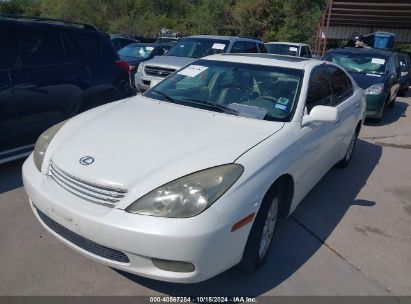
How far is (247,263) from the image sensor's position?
107 inches

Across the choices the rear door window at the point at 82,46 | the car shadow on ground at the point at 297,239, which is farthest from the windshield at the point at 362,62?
the rear door window at the point at 82,46

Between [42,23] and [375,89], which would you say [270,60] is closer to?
[42,23]

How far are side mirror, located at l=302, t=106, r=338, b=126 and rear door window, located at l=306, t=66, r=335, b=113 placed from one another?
183 millimetres

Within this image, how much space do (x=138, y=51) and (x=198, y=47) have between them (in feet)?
11.5

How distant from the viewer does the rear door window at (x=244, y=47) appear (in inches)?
382

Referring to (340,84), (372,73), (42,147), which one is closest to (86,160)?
(42,147)

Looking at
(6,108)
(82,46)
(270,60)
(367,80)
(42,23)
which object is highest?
(42,23)

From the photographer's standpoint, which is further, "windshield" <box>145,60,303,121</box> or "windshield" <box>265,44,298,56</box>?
"windshield" <box>265,44,298,56</box>

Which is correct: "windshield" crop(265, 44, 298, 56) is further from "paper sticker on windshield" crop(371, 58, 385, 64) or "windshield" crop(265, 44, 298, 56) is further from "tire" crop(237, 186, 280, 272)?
"tire" crop(237, 186, 280, 272)

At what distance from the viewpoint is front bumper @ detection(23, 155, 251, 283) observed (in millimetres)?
2168

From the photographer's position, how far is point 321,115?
321cm

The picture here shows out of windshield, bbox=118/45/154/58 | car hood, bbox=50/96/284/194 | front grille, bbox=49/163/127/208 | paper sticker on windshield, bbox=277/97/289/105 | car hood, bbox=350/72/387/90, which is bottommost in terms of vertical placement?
windshield, bbox=118/45/154/58

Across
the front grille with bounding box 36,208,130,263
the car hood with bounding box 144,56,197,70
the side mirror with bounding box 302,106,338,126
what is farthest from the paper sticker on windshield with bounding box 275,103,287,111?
the car hood with bounding box 144,56,197,70

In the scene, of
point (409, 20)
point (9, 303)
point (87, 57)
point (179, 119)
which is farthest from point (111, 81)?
point (409, 20)
